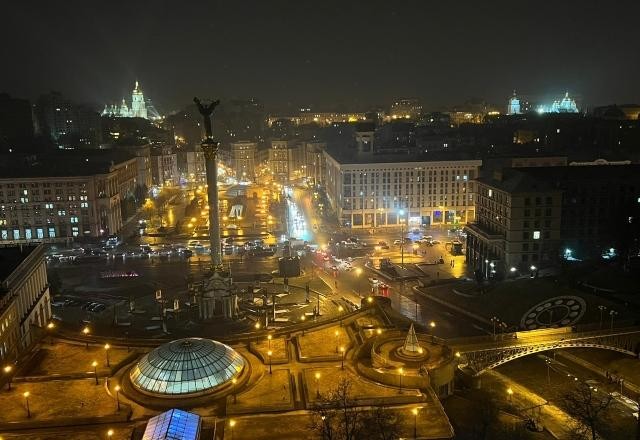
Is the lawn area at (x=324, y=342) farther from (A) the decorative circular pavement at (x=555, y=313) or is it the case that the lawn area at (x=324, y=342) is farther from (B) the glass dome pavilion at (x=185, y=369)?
(A) the decorative circular pavement at (x=555, y=313)

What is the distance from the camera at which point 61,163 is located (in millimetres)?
124062

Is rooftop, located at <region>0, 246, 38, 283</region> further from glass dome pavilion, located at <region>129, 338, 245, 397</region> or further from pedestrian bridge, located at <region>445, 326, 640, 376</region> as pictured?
pedestrian bridge, located at <region>445, 326, 640, 376</region>

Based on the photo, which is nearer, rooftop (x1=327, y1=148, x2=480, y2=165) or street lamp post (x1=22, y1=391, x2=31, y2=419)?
street lamp post (x1=22, y1=391, x2=31, y2=419)

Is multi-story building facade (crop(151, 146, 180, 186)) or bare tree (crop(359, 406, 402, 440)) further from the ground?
multi-story building facade (crop(151, 146, 180, 186))

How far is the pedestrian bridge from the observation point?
47.9 m

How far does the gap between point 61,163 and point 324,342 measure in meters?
97.0

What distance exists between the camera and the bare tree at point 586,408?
36.5 m

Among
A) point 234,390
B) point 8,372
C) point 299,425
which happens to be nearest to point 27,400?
point 8,372

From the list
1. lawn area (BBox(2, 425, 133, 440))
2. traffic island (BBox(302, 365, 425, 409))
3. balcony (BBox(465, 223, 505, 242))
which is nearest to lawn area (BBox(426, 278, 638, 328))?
balcony (BBox(465, 223, 505, 242))

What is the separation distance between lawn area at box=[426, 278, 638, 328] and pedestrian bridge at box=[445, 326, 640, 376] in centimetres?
383

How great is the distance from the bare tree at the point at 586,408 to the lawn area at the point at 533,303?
42.4ft

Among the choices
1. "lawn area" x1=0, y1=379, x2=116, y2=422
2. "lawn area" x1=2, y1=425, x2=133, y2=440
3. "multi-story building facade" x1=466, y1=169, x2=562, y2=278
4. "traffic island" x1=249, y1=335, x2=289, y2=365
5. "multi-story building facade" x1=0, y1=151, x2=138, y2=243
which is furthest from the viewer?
"multi-story building facade" x1=0, y1=151, x2=138, y2=243

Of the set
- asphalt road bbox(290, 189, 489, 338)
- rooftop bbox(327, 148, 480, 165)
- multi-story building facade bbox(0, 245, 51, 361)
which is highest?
rooftop bbox(327, 148, 480, 165)

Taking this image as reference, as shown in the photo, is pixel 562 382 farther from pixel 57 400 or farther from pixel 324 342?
pixel 57 400
